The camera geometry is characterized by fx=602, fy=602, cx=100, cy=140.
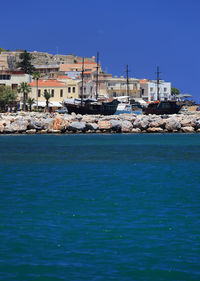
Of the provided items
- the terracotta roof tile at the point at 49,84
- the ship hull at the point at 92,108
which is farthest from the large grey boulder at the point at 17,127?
the terracotta roof tile at the point at 49,84

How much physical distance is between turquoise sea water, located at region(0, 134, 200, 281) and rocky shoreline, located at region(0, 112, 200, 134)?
1569 inches

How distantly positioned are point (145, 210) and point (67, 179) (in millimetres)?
9536

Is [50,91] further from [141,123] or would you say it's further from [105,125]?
[141,123]

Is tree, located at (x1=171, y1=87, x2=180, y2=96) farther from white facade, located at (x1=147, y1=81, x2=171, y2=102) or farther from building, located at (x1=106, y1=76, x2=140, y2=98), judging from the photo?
building, located at (x1=106, y1=76, x2=140, y2=98)

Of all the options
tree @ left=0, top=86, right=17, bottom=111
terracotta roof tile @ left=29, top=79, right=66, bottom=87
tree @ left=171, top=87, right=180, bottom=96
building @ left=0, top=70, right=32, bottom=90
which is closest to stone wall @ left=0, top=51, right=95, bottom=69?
tree @ left=171, top=87, right=180, bottom=96

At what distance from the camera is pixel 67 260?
1361 cm

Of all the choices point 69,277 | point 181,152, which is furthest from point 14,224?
point 181,152

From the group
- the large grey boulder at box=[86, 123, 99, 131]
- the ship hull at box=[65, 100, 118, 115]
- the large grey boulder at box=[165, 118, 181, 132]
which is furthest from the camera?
the ship hull at box=[65, 100, 118, 115]

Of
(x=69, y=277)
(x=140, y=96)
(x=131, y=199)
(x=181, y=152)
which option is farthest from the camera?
(x=140, y=96)

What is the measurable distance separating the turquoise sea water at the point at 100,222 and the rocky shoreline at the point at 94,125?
131 feet

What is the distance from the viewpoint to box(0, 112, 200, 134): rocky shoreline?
245ft

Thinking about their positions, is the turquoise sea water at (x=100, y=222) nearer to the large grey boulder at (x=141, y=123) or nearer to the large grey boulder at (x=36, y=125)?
the large grey boulder at (x=36, y=125)

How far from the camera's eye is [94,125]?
248 feet

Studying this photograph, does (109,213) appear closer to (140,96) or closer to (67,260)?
(67,260)
